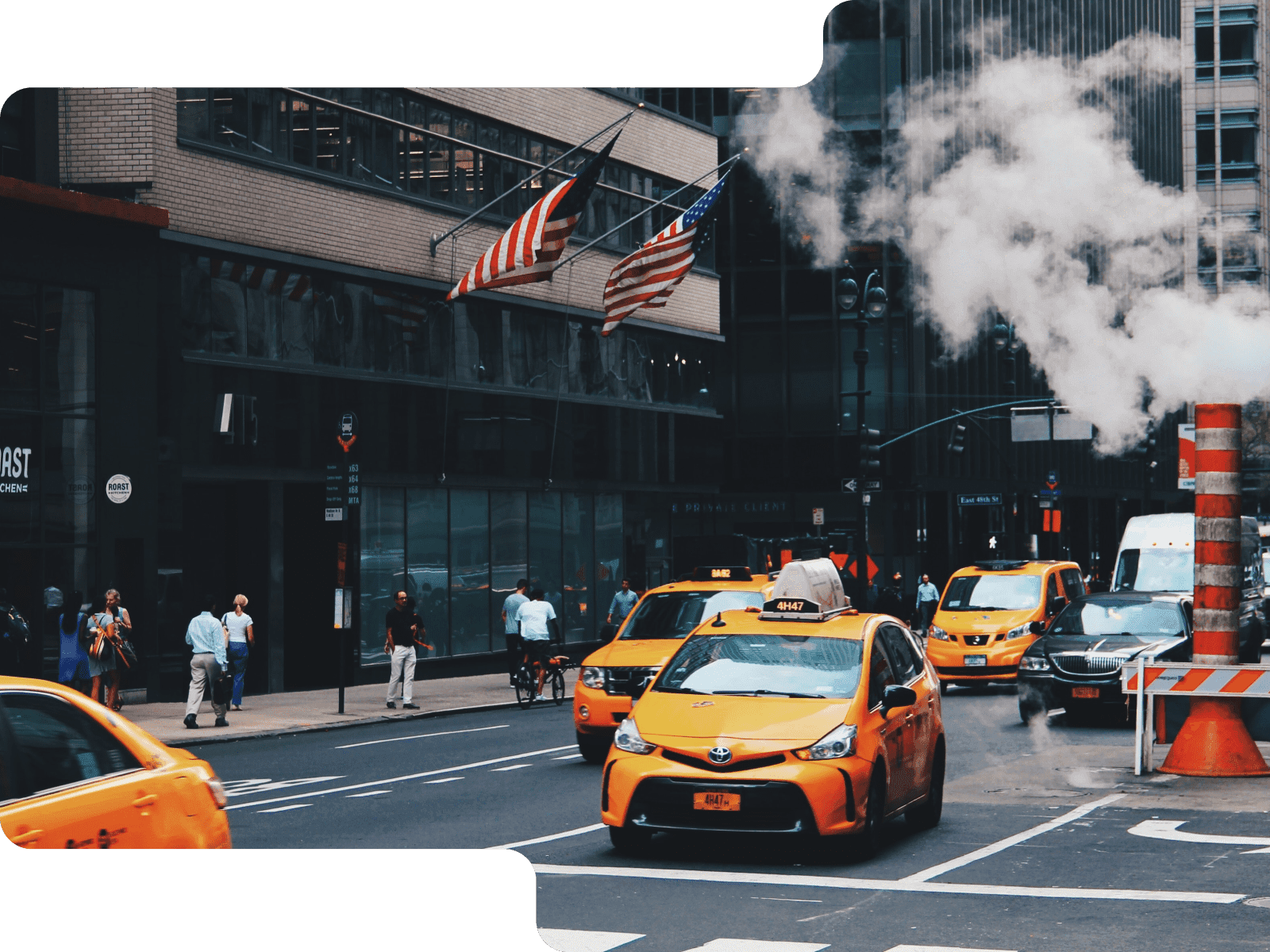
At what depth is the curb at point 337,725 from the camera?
17797 millimetres

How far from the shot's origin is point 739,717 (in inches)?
382

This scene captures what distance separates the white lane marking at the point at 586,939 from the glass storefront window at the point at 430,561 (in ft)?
77.1

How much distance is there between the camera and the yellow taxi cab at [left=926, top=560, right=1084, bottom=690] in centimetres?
2584

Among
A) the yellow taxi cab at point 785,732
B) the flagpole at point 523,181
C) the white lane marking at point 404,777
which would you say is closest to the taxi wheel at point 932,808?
the yellow taxi cab at point 785,732

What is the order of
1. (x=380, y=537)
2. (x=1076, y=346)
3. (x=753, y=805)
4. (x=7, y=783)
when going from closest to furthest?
1. (x=7, y=783)
2. (x=753, y=805)
3. (x=1076, y=346)
4. (x=380, y=537)

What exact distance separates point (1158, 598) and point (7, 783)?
64.0 feet

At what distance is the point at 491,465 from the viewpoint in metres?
32.2

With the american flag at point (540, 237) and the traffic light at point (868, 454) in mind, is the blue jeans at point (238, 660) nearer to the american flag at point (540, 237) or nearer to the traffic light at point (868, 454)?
the american flag at point (540, 237)

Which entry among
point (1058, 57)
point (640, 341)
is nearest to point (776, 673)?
point (1058, 57)

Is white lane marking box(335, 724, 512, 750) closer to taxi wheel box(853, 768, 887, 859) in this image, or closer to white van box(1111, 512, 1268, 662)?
taxi wheel box(853, 768, 887, 859)

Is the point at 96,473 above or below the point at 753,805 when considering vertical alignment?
above

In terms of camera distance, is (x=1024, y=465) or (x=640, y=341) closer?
(x=640, y=341)

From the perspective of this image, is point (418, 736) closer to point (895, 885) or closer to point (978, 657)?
point (978, 657)

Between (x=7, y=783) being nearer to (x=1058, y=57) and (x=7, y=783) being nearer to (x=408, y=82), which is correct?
(x=408, y=82)
